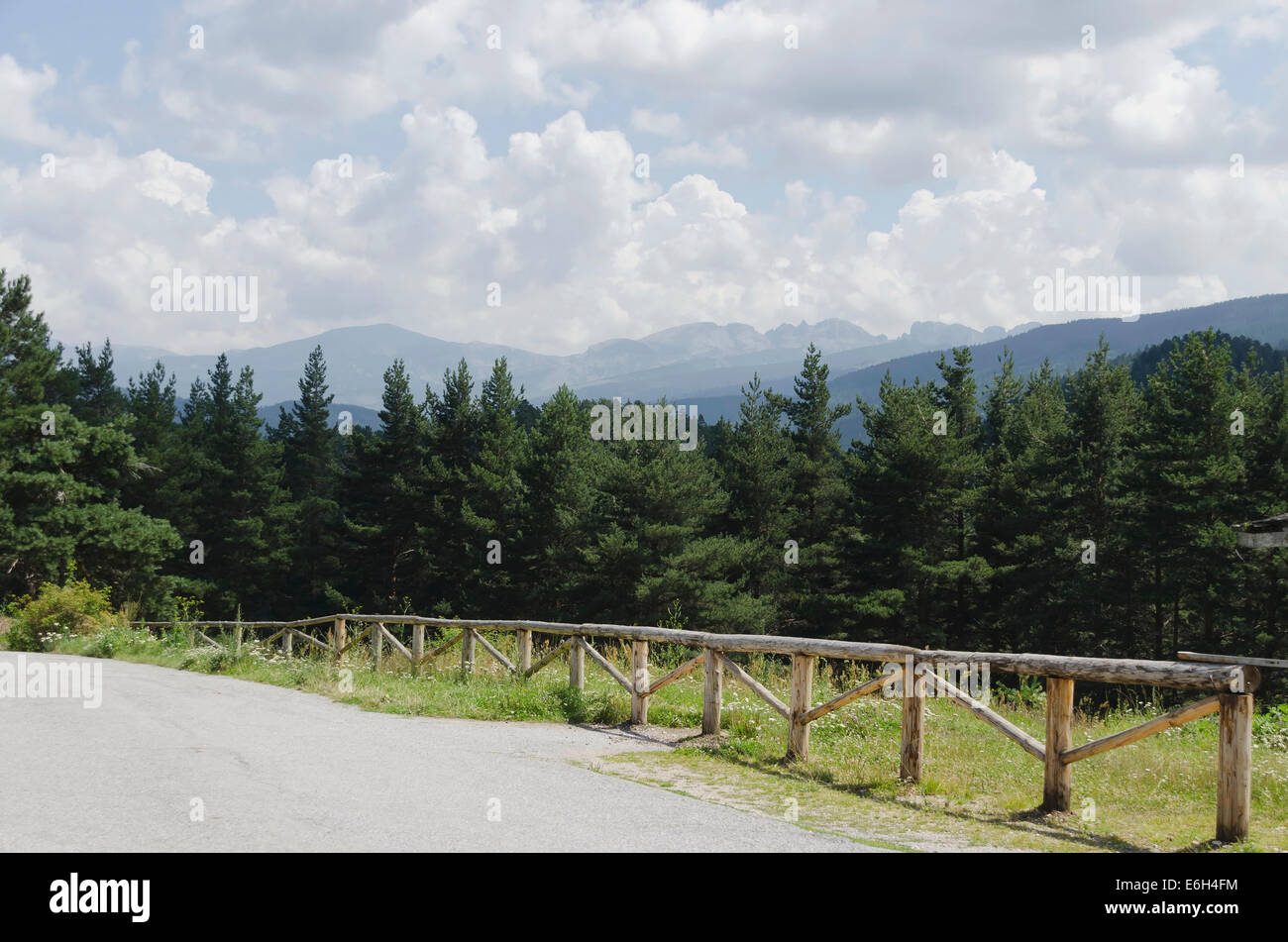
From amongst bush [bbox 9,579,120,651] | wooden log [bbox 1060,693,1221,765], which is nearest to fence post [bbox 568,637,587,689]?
wooden log [bbox 1060,693,1221,765]

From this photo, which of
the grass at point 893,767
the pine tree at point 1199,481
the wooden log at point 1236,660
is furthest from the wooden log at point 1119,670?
the pine tree at point 1199,481

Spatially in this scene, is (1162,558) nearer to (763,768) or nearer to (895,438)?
(895,438)

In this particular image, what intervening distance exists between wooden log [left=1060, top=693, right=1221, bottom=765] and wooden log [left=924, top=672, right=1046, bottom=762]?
0.34 m

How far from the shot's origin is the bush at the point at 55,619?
77.0ft

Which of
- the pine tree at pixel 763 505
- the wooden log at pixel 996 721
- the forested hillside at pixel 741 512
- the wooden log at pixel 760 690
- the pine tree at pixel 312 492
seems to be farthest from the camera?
the pine tree at pixel 312 492

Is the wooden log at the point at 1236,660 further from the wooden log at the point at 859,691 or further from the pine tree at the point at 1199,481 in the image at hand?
the pine tree at the point at 1199,481

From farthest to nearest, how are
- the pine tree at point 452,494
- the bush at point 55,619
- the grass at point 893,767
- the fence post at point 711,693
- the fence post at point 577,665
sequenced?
the pine tree at point 452,494 < the bush at point 55,619 < the fence post at point 577,665 < the fence post at point 711,693 < the grass at point 893,767

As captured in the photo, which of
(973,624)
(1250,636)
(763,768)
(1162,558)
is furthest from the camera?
(973,624)

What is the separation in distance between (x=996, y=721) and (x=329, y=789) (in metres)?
5.32

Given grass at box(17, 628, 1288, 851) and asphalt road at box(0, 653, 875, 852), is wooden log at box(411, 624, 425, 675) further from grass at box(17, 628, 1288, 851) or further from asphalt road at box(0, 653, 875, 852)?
asphalt road at box(0, 653, 875, 852)

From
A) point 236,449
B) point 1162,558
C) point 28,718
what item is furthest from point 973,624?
point 236,449

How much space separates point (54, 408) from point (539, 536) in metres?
22.5

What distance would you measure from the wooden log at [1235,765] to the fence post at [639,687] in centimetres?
642
